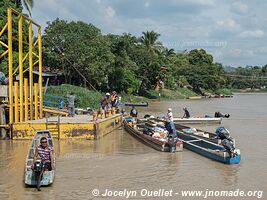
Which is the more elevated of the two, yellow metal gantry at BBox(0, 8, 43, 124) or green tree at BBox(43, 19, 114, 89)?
green tree at BBox(43, 19, 114, 89)

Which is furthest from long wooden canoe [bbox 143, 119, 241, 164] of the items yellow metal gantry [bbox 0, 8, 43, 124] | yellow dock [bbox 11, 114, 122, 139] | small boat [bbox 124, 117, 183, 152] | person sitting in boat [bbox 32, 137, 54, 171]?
yellow metal gantry [bbox 0, 8, 43, 124]

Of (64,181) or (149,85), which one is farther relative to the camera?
(149,85)

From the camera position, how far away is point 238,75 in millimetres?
151500

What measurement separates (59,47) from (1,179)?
36436mm

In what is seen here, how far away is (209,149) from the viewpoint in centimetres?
1631

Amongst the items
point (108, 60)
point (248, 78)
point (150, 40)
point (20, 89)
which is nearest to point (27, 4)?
point (108, 60)

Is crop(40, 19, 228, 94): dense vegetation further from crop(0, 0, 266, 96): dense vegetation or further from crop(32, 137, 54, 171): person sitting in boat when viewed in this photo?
crop(32, 137, 54, 171): person sitting in boat

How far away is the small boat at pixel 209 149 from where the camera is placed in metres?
14.2

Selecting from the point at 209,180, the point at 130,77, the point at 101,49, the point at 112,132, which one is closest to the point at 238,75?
the point at 130,77

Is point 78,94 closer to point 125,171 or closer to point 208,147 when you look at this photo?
point 208,147

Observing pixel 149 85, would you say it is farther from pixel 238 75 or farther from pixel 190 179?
pixel 238 75

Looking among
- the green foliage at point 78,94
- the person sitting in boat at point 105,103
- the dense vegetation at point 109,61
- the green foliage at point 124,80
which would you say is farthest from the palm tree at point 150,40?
the person sitting in boat at point 105,103

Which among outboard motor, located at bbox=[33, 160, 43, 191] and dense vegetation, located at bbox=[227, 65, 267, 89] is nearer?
outboard motor, located at bbox=[33, 160, 43, 191]

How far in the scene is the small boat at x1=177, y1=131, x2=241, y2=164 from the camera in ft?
46.7
